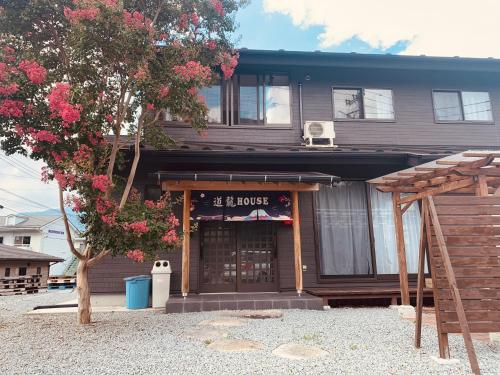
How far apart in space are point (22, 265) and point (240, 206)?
18462mm

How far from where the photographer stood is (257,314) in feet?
19.5

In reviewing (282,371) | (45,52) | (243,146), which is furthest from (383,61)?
A: (282,371)

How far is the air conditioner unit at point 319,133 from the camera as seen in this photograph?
27.6ft

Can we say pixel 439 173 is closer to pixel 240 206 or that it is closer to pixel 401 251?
pixel 401 251

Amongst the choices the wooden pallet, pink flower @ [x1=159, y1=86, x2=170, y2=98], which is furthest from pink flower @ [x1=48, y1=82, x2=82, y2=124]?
the wooden pallet

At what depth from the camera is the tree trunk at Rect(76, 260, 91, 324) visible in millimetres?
5234

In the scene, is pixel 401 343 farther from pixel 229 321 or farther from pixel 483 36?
pixel 483 36

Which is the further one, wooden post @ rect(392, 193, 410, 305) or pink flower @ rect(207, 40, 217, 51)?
pink flower @ rect(207, 40, 217, 51)

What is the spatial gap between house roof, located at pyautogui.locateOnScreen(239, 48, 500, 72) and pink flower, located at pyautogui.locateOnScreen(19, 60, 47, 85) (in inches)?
203

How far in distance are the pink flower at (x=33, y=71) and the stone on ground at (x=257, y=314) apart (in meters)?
4.72

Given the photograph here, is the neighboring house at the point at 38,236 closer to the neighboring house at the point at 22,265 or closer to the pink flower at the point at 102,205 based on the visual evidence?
the neighboring house at the point at 22,265

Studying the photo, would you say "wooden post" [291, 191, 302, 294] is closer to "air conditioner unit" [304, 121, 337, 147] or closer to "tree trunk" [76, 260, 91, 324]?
"air conditioner unit" [304, 121, 337, 147]

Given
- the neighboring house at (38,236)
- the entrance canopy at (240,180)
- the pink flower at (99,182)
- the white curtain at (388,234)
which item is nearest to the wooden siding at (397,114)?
the entrance canopy at (240,180)

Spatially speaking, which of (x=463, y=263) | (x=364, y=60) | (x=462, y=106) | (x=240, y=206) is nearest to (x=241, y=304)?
(x=240, y=206)
